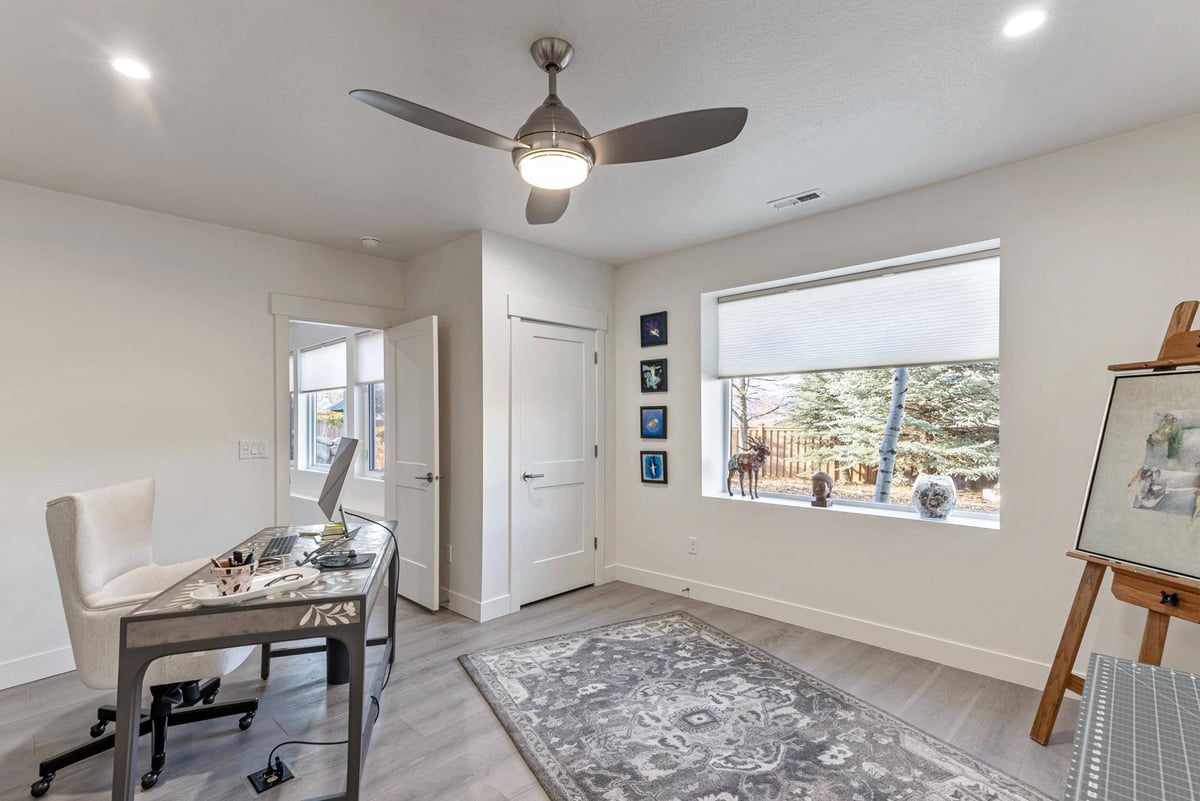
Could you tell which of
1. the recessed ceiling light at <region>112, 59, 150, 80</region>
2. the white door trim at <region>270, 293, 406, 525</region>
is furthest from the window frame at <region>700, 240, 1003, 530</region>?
the recessed ceiling light at <region>112, 59, 150, 80</region>

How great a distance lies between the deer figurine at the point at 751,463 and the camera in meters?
3.77

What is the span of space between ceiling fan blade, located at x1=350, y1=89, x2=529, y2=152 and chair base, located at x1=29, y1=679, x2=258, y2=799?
7.05ft

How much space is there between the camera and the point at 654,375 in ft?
13.7

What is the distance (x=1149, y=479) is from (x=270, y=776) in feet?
11.0

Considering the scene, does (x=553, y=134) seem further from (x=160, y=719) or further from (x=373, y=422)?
(x=373, y=422)

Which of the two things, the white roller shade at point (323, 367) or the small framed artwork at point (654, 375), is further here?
the white roller shade at point (323, 367)

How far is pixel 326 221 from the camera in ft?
11.1

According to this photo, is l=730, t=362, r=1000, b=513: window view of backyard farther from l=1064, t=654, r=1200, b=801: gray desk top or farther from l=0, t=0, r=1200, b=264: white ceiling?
l=1064, t=654, r=1200, b=801: gray desk top

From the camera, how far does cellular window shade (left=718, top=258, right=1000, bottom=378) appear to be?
113 inches

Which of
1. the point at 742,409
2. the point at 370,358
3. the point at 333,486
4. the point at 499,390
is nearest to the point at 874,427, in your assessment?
the point at 742,409

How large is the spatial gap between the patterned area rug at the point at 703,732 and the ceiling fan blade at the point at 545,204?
6.99ft

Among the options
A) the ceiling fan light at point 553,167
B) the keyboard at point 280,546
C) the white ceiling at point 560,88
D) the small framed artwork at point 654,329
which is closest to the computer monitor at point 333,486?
the keyboard at point 280,546

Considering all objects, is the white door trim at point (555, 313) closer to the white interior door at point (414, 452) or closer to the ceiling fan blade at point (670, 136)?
the white interior door at point (414, 452)

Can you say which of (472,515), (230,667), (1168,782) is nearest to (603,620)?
(472,515)
